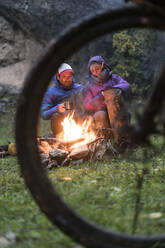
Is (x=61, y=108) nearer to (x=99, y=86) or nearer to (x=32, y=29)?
(x=99, y=86)

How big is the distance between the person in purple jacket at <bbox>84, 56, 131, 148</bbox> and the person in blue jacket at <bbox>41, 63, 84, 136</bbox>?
38cm

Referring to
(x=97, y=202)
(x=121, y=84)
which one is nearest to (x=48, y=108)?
(x=121, y=84)

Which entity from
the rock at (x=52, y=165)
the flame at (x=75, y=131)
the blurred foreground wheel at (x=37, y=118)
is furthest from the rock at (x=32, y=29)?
the blurred foreground wheel at (x=37, y=118)

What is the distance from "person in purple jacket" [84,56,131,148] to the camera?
4.22m

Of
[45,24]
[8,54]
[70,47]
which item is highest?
[45,24]

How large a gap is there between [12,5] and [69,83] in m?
4.97

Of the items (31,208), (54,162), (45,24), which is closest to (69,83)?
(54,162)

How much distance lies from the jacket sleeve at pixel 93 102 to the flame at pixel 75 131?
29cm

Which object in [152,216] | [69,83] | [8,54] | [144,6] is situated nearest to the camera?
[144,6]

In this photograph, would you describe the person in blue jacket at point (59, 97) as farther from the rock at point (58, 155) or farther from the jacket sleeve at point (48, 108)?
the rock at point (58, 155)

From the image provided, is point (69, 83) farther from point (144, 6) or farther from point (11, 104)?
point (11, 104)

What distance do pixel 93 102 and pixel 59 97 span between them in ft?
2.16

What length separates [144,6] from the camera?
1265 mm

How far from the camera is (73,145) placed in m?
4.14
